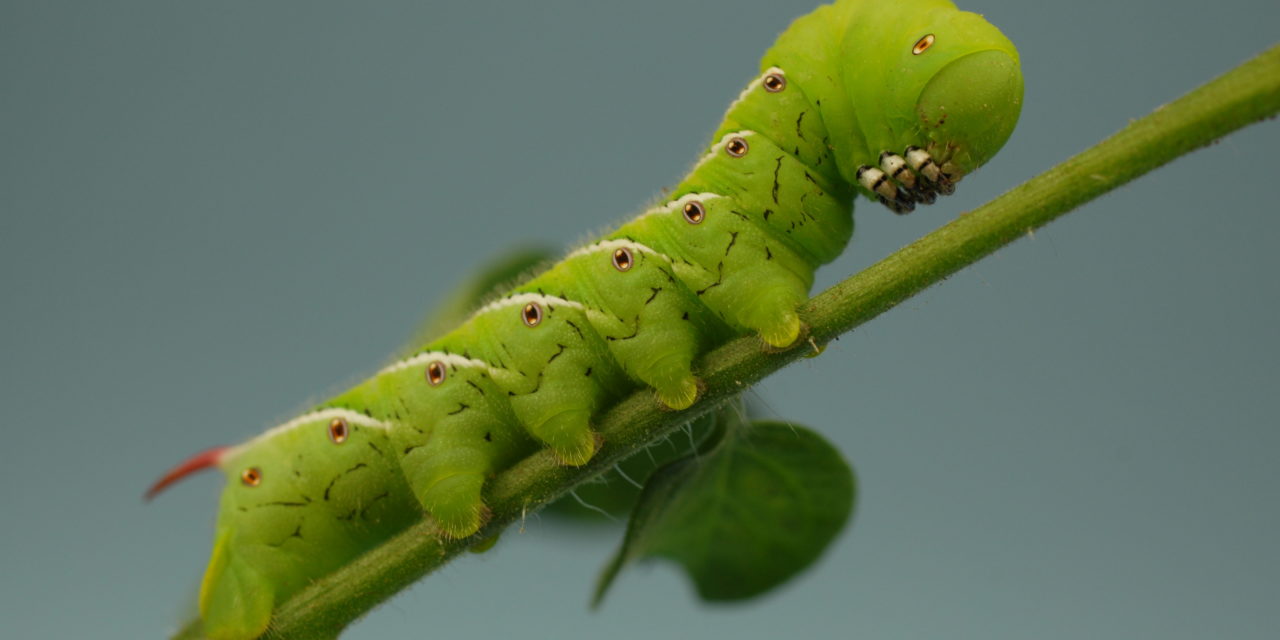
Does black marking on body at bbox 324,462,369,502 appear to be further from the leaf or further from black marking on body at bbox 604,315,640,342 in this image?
black marking on body at bbox 604,315,640,342

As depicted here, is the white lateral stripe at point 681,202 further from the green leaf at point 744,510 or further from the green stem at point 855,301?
the green leaf at point 744,510

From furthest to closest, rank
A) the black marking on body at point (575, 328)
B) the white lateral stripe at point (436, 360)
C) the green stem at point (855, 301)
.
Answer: the white lateral stripe at point (436, 360) < the black marking on body at point (575, 328) < the green stem at point (855, 301)

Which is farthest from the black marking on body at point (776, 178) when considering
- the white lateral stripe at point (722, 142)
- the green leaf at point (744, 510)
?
the green leaf at point (744, 510)

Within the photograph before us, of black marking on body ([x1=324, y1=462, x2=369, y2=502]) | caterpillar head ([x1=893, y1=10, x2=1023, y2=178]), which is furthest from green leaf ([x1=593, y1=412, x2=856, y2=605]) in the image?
caterpillar head ([x1=893, y1=10, x2=1023, y2=178])

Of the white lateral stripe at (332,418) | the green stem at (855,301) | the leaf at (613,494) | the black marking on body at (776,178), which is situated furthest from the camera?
the leaf at (613,494)

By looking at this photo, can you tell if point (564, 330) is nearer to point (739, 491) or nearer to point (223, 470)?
point (739, 491)

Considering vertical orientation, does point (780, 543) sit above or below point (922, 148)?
below

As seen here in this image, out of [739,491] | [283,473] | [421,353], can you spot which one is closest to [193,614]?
[283,473]
